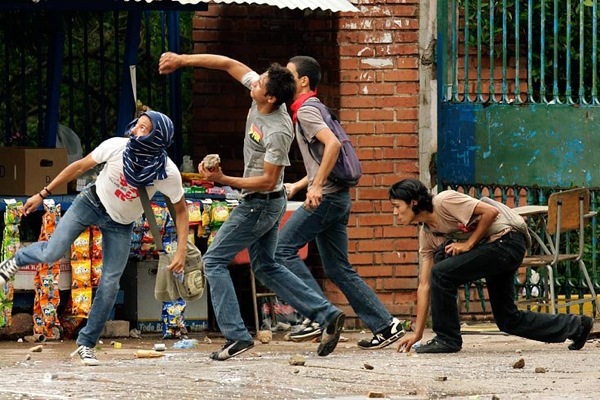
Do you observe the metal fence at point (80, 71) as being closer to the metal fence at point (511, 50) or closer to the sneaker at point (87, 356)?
the metal fence at point (511, 50)

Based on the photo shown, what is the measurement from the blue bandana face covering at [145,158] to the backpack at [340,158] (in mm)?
1029

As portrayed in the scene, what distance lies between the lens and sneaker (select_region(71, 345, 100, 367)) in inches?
379

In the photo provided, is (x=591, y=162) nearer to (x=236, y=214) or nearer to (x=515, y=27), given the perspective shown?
(x=515, y=27)

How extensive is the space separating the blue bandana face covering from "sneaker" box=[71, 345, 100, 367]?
1.03m

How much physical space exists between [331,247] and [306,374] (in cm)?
155

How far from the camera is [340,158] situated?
33.8 feet

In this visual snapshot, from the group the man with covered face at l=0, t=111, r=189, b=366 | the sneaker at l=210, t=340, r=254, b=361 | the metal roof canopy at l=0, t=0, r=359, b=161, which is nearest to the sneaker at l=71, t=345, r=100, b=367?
the man with covered face at l=0, t=111, r=189, b=366

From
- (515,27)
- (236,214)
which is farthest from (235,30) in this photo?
(236,214)

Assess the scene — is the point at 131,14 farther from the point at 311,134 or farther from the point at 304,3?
the point at 311,134

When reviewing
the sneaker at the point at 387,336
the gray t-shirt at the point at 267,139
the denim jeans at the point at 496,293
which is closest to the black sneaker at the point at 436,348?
the denim jeans at the point at 496,293

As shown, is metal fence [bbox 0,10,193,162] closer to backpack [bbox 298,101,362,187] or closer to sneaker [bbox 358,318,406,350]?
backpack [bbox 298,101,362,187]

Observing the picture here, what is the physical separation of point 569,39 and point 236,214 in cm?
318

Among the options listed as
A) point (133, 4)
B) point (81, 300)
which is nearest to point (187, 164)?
point (133, 4)

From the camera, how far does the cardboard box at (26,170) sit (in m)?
11.7
